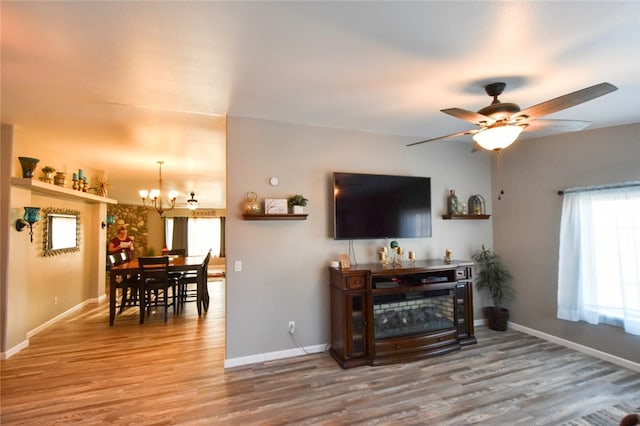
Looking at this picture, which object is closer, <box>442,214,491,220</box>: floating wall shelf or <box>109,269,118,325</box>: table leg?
<box>442,214,491,220</box>: floating wall shelf

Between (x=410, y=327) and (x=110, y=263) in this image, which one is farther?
(x=110, y=263)

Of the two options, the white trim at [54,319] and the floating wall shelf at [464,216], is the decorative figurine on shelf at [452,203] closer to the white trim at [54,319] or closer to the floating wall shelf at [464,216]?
the floating wall shelf at [464,216]

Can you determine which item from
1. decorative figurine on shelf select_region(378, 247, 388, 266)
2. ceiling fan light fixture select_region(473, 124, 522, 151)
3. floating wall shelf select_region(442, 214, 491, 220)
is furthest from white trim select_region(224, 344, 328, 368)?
ceiling fan light fixture select_region(473, 124, 522, 151)

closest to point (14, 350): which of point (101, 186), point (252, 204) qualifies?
point (101, 186)

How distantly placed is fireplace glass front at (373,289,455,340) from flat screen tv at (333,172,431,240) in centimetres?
75

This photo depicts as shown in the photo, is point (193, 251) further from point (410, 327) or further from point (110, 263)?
point (410, 327)

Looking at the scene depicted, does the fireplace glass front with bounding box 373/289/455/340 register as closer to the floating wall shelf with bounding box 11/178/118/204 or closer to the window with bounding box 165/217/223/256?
the floating wall shelf with bounding box 11/178/118/204

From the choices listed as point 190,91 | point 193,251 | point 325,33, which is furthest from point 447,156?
point 193,251

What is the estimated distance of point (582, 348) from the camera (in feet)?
11.3

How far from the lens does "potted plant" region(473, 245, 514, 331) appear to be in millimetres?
4125

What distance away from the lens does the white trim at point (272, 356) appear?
3163mm

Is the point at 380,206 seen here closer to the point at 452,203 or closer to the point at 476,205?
the point at 452,203

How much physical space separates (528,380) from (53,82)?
4951mm

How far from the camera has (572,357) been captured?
3.32m
